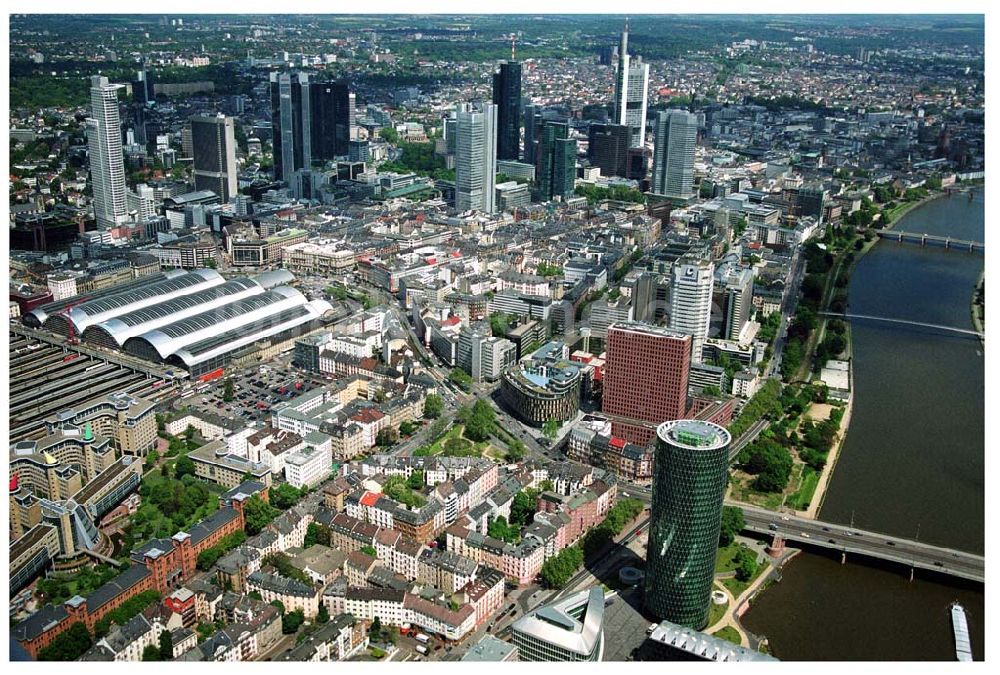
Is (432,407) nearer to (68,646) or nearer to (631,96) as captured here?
(68,646)

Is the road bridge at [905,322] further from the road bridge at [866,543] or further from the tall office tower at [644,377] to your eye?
the road bridge at [866,543]

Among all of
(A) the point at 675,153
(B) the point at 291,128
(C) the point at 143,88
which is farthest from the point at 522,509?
(C) the point at 143,88

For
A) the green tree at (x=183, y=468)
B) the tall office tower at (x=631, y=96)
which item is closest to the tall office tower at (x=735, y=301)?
the green tree at (x=183, y=468)

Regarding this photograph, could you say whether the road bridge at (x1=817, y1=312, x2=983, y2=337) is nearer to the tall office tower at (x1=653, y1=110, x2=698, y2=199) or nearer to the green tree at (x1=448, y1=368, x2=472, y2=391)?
the green tree at (x1=448, y1=368, x2=472, y2=391)

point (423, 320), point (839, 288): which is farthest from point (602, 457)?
point (839, 288)

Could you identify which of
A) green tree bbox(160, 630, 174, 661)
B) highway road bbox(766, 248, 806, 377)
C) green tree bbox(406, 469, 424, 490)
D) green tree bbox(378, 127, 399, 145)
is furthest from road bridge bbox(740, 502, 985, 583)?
green tree bbox(378, 127, 399, 145)
